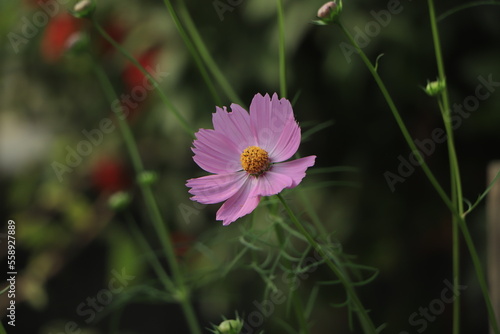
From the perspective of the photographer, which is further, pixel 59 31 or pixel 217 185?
pixel 59 31

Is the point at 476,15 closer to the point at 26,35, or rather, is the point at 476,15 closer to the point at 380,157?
the point at 380,157

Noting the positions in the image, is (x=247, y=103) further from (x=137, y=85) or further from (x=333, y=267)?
(x=333, y=267)

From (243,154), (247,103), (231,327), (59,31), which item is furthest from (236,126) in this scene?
(59,31)

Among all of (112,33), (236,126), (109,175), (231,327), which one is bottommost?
(231,327)

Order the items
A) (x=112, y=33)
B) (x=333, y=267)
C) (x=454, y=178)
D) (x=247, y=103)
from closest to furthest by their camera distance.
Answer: (x=333, y=267) → (x=454, y=178) → (x=247, y=103) → (x=112, y=33)

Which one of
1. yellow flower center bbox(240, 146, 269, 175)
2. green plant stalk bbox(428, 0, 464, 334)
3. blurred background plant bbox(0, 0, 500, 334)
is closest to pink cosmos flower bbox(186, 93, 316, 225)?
yellow flower center bbox(240, 146, 269, 175)

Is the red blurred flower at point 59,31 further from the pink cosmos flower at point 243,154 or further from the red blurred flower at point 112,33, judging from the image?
the pink cosmos flower at point 243,154

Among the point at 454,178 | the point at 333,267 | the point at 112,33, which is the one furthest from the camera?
the point at 112,33
